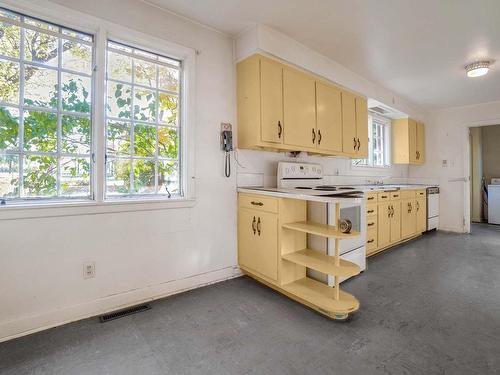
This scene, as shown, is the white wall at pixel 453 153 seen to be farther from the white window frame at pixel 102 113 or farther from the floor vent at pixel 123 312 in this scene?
the floor vent at pixel 123 312

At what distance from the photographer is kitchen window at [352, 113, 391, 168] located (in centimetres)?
479

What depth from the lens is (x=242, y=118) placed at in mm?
2633

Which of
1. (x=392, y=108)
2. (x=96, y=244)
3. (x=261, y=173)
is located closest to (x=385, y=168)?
(x=392, y=108)

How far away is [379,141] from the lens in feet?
16.6

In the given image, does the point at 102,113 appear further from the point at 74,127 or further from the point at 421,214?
the point at 421,214

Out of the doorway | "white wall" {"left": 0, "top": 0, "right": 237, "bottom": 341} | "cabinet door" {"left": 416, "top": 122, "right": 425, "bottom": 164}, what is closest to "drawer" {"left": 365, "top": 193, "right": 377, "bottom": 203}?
"white wall" {"left": 0, "top": 0, "right": 237, "bottom": 341}

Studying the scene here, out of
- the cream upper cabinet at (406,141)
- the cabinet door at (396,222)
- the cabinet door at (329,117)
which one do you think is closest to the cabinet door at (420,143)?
the cream upper cabinet at (406,141)

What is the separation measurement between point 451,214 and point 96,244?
6.04 m

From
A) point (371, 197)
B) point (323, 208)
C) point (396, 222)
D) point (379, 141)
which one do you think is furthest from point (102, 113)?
point (379, 141)

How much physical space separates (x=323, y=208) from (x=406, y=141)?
3594 mm

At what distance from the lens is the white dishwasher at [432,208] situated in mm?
4832

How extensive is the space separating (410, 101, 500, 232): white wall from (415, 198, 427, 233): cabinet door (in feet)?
2.96

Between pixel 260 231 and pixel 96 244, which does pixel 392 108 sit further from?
pixel 96 244

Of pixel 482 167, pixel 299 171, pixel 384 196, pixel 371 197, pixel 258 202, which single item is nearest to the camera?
pixel 258 202
